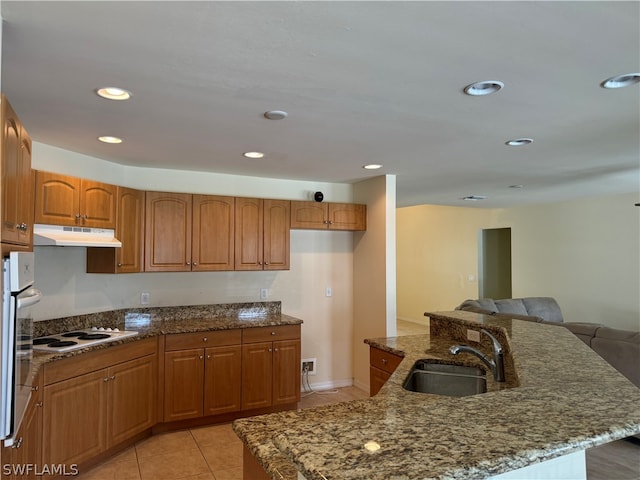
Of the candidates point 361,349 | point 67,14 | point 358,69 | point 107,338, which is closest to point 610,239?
point 361,349

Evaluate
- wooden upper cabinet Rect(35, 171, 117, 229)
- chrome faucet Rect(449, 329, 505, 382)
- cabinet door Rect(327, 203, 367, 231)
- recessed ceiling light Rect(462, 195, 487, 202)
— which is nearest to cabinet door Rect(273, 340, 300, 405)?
cabinet door Rect(327, 203, 367, 231)

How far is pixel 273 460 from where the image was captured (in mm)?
1253

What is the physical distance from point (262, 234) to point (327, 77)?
2.50m

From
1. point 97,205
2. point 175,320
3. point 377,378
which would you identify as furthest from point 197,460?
point 97,205

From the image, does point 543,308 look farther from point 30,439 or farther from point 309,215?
point 30,439

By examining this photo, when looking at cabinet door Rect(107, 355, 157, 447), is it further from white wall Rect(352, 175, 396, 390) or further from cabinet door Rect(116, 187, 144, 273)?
white wall Rect(352, 175, 396, 390)

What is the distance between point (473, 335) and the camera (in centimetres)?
282

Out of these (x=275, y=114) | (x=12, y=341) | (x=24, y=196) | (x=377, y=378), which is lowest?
(x=377, y=378)

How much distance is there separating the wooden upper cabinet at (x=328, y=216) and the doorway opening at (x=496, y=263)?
4.84m

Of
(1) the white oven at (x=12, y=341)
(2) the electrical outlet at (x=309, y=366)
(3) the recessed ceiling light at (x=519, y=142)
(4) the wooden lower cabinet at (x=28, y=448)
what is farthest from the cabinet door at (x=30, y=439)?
(3) the recessed ceiling light at (x=519, y=142)

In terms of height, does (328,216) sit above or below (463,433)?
above

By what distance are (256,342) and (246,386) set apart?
41 centimetres

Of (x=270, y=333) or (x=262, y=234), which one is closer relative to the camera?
(x=270, y=333)

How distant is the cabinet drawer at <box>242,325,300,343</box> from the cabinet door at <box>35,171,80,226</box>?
1.72 metres
